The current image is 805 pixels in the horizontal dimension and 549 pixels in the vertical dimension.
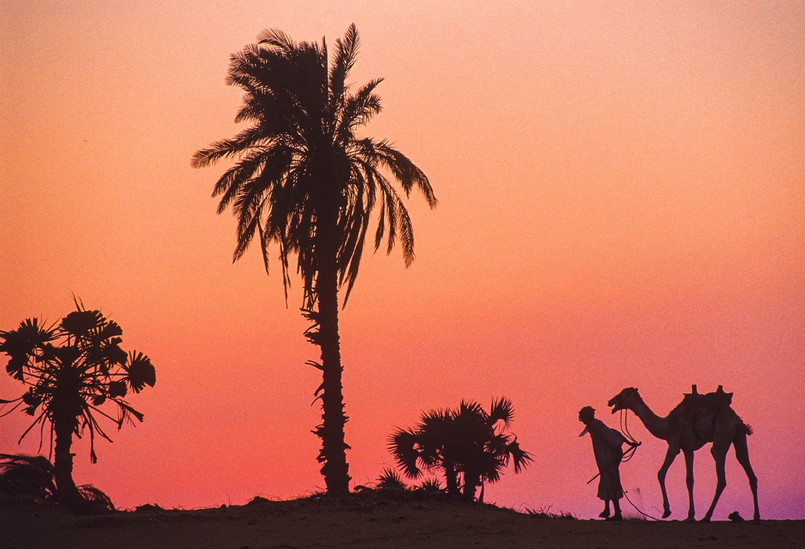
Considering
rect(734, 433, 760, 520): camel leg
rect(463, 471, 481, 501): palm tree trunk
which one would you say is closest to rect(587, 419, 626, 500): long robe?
rect(734, 433, 760, 520): camel leg

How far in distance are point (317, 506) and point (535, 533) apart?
19.4 ft

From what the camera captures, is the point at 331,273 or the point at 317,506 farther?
the point at 331,273

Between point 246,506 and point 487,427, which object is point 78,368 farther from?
point 487,427

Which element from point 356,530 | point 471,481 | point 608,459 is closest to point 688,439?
point 608,459

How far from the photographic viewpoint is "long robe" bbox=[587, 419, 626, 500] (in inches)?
887

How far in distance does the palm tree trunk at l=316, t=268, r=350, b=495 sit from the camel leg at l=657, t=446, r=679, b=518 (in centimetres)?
915

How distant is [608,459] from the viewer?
22656 mm

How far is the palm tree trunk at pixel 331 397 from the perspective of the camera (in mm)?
28312

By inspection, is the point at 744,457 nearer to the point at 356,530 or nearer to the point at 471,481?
the point at 471,481

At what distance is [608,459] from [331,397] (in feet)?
28.9

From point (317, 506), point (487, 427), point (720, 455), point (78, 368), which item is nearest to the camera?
point (720, 455)

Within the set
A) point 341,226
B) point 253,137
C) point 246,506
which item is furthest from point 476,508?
point 253,137

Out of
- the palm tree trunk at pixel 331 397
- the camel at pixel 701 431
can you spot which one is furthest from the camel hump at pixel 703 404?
the palm tree trunk at pixel 331 397

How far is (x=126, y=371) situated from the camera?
86.5ft
